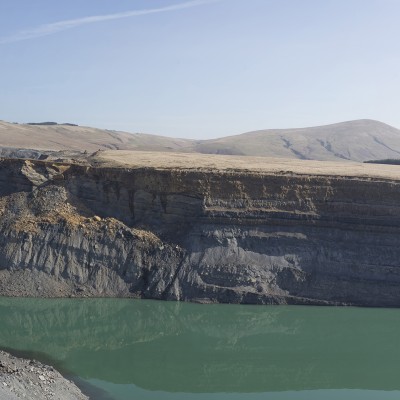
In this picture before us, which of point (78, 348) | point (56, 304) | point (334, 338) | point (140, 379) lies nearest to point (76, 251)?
point (56, 304)

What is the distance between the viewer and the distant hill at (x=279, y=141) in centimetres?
9250

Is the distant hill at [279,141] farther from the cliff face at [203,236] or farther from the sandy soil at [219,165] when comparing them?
the cliff face at [203,236]

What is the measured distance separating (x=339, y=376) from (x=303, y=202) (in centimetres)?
1140

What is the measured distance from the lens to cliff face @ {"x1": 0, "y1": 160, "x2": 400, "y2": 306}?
A: 27844mm

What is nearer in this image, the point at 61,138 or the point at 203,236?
the point at 203,236

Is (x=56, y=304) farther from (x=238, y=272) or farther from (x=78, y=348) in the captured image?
(x=238, y=272)

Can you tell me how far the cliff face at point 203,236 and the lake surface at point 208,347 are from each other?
102 cm

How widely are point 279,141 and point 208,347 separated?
349ft

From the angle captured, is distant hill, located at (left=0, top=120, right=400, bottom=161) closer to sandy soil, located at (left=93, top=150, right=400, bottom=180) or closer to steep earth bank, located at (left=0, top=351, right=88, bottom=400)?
sandy soil, located at (left=93, top=150, right=400, bottom=180)

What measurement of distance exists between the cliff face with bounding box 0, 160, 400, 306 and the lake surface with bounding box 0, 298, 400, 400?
3.33 ft

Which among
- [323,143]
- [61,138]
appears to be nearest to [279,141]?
[323,143]

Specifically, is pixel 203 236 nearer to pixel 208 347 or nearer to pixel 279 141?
pixel 208 347

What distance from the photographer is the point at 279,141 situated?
4975 inches

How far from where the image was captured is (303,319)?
2608cm
